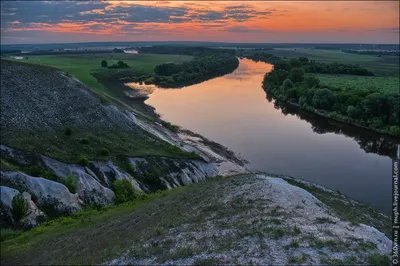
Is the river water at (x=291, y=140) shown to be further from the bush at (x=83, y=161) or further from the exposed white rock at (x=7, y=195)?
the exposed white rock at (x=7, y=195)

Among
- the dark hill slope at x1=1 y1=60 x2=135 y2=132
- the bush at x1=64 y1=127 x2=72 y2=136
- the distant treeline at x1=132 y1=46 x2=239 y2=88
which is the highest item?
the distant treeline at x1=132 y1=46 x2=239 y2=88

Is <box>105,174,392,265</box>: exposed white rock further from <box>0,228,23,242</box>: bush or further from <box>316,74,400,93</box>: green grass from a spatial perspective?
<box>316,74,400,93</box>: green grass

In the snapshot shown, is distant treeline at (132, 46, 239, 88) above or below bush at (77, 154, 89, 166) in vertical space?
above

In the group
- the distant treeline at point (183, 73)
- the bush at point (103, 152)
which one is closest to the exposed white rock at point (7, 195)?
the bush at point (103, 152)

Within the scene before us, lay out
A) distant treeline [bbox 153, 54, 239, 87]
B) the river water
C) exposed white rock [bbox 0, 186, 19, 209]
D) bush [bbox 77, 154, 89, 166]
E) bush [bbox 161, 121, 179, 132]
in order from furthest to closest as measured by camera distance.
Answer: distant treeline [bbox 153, 54, 239, 87], bush [bbox 161, 121, 179, 132], the river water, bush [bbox 77, 154, 89, 166], exposed white rock [bbox 0, 186, 19, 209]

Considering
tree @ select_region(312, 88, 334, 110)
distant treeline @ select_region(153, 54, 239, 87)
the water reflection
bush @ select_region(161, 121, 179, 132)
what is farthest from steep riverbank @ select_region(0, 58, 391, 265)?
distant treeline @ select_region(153, 54, 239, 87)

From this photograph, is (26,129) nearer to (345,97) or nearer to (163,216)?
(163,216)
